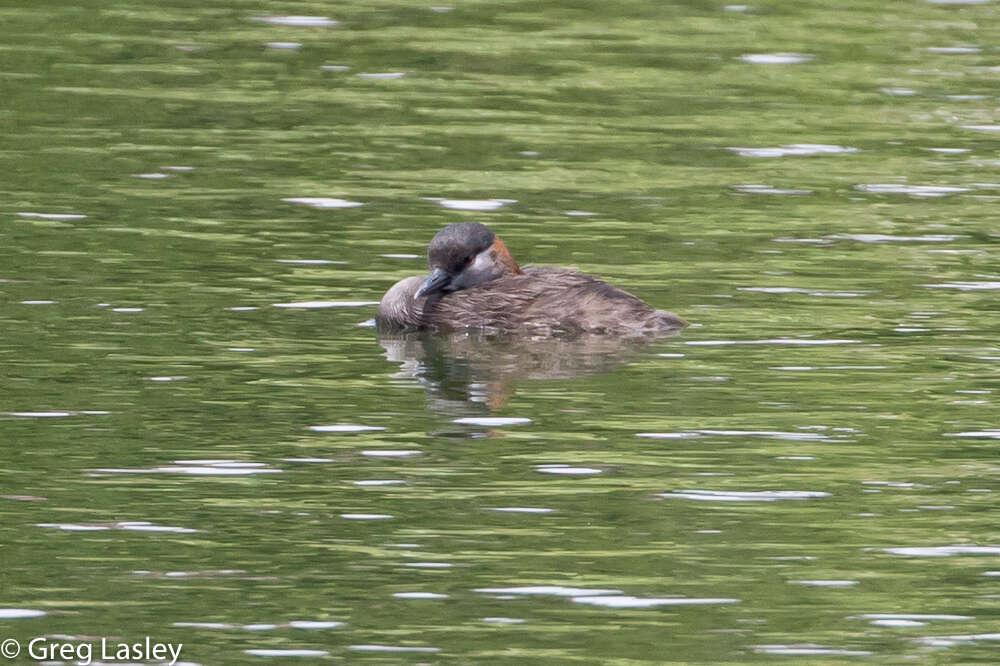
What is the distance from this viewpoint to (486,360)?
15.0m

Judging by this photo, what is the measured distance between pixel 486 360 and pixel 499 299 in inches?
39.0

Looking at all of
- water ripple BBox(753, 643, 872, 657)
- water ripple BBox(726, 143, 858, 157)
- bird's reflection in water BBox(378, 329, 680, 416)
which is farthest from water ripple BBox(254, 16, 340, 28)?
water ripple BBox(753, 643, 872, 657)

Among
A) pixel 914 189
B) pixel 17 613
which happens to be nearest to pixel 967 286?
pixel 914 189

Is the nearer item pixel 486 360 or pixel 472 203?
pixel 486 360

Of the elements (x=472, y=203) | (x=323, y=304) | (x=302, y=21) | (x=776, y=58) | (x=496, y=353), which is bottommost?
(x=496, y=353)

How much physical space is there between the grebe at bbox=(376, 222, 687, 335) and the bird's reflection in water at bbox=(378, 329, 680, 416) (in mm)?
81

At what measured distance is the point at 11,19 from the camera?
2764cm

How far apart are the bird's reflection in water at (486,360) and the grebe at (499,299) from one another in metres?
0.08

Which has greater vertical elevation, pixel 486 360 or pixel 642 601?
pixel 642 601

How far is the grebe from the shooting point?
50.7 feet

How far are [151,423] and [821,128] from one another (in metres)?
11.7

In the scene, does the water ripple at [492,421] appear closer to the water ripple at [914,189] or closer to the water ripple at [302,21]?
the water ripple at [914,189]

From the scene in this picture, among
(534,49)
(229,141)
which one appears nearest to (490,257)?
(229,141)

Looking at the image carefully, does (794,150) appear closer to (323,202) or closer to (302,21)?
(323,202)
